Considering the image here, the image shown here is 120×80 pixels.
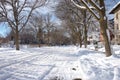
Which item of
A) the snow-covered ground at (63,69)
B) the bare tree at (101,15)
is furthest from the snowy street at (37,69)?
the bare tree at (101,15)

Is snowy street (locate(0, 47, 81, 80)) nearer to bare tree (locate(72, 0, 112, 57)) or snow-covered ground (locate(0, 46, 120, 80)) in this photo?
snow-covered ground (locate(0, 46, 120, 80))

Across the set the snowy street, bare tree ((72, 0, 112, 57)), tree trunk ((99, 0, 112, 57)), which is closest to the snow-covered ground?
the snowy street

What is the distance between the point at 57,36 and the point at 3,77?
92747mm

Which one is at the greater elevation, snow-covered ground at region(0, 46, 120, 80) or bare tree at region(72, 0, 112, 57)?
bare tree at region(72, 0, 112, 57)

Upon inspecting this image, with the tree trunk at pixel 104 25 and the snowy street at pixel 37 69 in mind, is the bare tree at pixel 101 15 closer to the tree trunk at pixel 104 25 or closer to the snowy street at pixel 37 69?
the tree trunk at pixel 104 25

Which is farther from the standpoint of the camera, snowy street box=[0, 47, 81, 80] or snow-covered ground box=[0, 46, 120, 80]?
snowy street box=[0, 47, 81, 80]

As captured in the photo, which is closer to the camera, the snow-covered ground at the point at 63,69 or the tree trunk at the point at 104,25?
the snow-covered ground at the point at 63,69

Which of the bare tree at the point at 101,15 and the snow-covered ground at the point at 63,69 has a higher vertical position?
the bare tree at the point at 101,15

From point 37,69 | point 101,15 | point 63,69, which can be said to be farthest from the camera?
point 101,15

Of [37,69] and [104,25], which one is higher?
[104,25]

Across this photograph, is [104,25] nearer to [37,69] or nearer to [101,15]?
[101,15]

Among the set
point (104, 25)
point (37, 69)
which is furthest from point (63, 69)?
point (104, 25)

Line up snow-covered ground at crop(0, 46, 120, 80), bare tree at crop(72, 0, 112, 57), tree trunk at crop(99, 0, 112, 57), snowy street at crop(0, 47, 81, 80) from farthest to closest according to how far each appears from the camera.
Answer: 1. tree trunk at crop(99, 0, 112, 57)
2. bare tree at crop(72, 0, 112, 57)
3. snowy street at crop(0, 47, 81, 80)
4. snow-covered ground at crop(0, 46, 120, 80)

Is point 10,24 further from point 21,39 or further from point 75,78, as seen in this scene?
point 21,39
